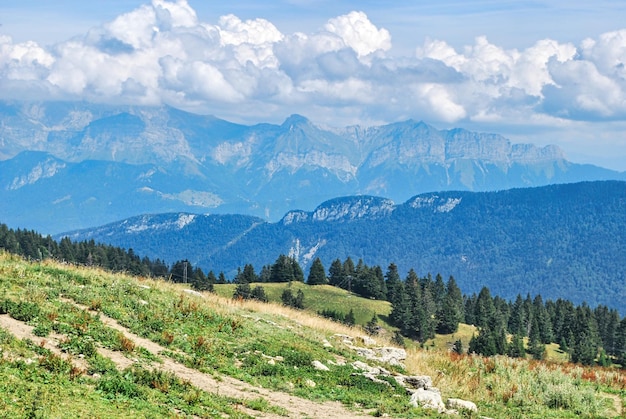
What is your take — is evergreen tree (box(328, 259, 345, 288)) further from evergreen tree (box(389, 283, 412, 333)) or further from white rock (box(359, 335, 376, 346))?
white rock (box(359, 335, 376, 346))

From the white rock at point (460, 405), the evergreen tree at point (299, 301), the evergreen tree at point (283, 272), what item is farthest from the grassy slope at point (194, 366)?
the evergreen tree at point (283, 272)

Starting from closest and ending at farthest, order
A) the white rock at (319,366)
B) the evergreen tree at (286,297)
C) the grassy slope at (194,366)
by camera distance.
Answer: the grassy slope at (194,366) < the white rock at (319,366) < the evergreen tree at (286,297)

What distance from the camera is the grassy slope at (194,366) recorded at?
616 inches

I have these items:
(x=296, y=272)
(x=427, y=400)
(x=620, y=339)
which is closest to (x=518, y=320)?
(x=620, y=339)

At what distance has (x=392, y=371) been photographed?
2486 cm

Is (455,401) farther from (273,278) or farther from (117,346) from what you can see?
(273,278)

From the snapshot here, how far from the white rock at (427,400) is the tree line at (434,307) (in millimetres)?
82735

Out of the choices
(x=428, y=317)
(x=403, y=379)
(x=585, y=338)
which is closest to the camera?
(x=403, y=379)

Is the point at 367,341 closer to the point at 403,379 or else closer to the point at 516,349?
the point at 403,379

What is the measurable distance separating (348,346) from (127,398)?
13.7 meters

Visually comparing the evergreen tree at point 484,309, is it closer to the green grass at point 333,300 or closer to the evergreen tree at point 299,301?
the green grass at point 333,300

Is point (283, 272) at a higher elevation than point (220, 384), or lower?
higher

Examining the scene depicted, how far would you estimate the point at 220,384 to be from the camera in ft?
63.0

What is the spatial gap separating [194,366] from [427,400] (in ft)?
23.1
